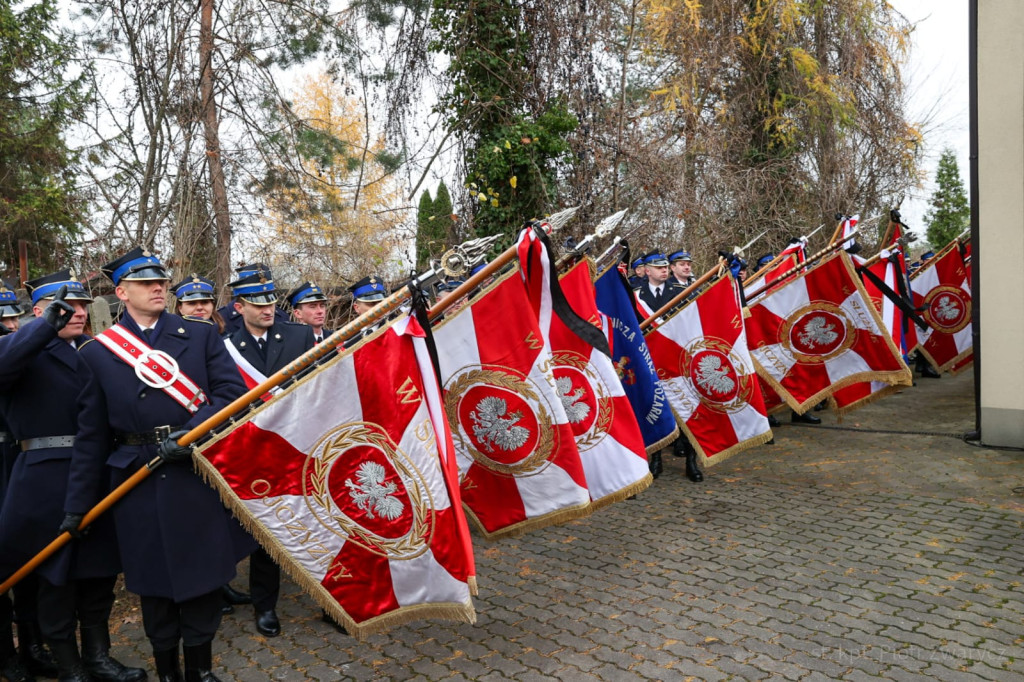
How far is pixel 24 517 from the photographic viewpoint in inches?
141

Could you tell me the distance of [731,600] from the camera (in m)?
4.34

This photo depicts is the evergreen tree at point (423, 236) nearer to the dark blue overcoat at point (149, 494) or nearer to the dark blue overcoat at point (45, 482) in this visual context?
the dark blue overcoat at point (45, 482)

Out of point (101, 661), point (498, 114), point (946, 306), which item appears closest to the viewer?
point (101, 661)

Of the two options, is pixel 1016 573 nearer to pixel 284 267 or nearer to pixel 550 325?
pixel 550 325

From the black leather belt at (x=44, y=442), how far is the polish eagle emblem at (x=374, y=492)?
1425 millimetres

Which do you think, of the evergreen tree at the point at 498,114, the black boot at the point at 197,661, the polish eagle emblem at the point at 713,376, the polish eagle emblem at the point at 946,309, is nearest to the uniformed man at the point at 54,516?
the black boot at the point at 197,661

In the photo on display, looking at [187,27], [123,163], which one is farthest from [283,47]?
[123,163]

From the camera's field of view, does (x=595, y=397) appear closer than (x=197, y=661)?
No

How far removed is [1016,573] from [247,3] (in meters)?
9.26

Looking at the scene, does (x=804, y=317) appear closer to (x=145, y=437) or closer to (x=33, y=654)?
(x=145, y=437)

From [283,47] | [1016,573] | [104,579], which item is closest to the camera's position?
[104,579]

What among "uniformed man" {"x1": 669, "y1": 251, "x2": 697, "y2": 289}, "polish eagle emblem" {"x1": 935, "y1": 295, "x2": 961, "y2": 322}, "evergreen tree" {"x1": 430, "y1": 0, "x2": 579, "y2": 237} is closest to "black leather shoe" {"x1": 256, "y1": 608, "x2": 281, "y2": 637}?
"uniformed man" {"x1": 669, "y1": 251, "x2": 697, "y2": 289}

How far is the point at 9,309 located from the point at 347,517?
308 centimetres

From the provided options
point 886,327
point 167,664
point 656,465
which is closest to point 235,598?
point 167,664
